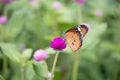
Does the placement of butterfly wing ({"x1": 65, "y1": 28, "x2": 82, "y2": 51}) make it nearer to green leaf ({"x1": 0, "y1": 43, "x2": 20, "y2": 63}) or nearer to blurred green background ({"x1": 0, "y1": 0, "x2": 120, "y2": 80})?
green leaf ({"x1": 0, "y1": 43, "x2": 20, "y2": 63})

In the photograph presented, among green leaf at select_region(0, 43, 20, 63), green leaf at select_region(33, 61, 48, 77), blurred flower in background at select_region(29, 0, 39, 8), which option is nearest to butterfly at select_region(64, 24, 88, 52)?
green leaf at select_region(33, 61, 48, 77)

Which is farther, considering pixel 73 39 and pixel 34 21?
pixel 34 21

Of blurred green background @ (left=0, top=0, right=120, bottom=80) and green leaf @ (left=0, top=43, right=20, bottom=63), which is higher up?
green leaf @ (left=0, top=43, right=20, bottom=63)

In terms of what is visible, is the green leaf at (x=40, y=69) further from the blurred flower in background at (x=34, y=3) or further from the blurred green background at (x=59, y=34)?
the blurred flower in background at (x=34, y=3)

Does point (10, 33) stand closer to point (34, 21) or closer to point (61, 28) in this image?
point (34, 21)

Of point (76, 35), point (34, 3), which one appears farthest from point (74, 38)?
point (34, 3)

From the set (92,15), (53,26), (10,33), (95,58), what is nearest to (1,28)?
(10,33)

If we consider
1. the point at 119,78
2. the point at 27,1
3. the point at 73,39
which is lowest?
the point at 119,78

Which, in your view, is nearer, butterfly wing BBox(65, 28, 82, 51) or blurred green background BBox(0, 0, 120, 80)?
butterfly wing BBox(65, 28, 82, 51)
